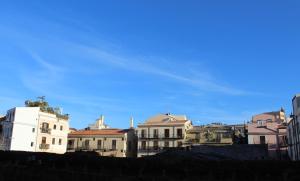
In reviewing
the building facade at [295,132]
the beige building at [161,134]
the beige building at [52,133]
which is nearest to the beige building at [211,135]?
the beige building at [161,134]

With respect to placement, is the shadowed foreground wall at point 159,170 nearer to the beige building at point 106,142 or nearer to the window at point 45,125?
the window at point 45,125

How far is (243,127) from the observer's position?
6850 cm

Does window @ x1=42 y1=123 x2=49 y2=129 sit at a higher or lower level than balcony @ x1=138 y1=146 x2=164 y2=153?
higher

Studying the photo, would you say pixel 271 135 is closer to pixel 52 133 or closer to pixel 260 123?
pixel 260 123

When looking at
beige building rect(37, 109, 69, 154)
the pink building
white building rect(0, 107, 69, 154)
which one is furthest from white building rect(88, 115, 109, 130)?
the pink building

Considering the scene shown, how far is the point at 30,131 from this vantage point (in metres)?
63.3

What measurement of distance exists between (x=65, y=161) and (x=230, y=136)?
41751 millimetres

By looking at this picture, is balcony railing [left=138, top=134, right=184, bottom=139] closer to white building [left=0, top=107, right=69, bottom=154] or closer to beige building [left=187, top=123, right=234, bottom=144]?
beige building [left=187, top=123, right=234, bottom=144]

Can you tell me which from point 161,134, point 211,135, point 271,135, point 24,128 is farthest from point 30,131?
point 271,135

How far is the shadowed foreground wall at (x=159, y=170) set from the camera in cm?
2008

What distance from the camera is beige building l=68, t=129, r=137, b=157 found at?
227ft

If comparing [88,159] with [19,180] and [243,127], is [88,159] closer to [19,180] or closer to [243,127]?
[19,180]

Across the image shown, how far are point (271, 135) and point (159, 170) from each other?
43.3m

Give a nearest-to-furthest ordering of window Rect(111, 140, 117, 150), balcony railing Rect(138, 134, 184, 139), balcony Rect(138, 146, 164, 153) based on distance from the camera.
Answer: balcony railing Rect(138, 134, 184, 139) < balcony Rect(138, 146, 164, 153) < window Rect(111, 140, 117, 150)
